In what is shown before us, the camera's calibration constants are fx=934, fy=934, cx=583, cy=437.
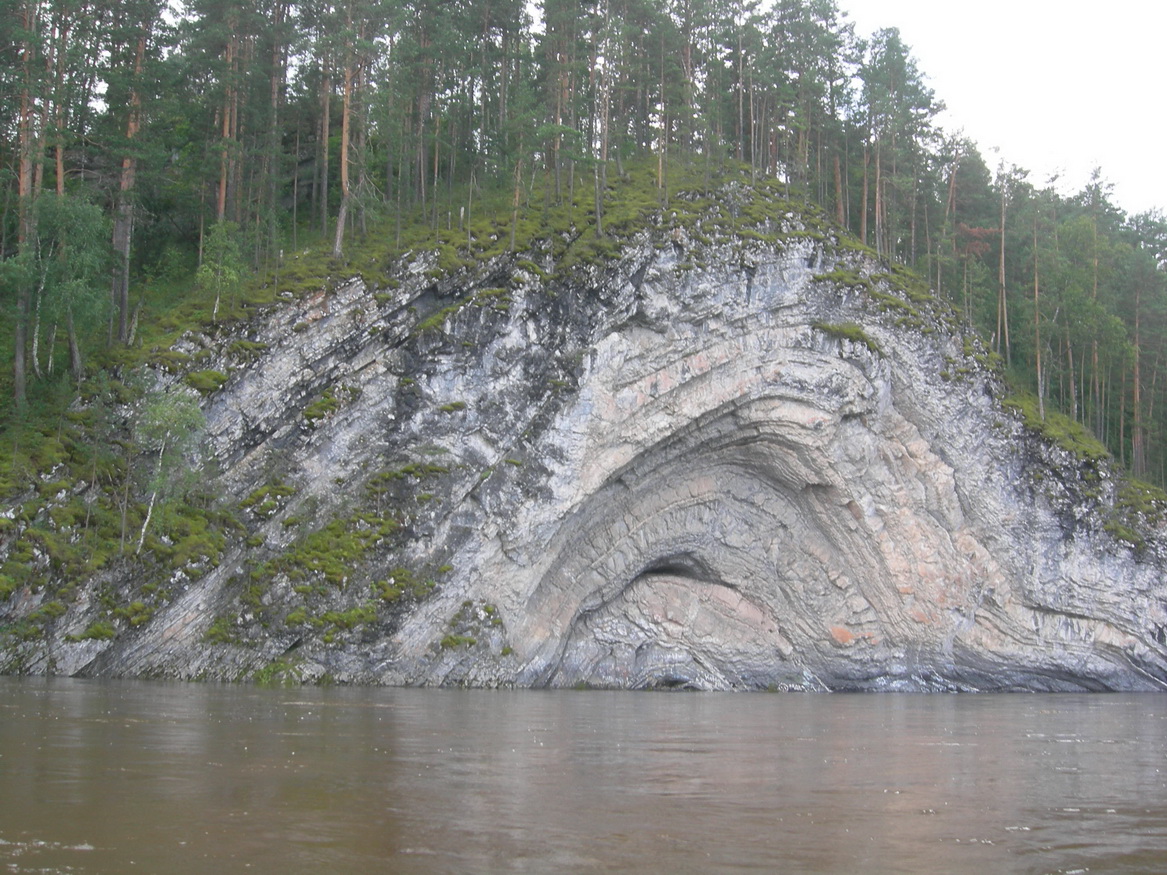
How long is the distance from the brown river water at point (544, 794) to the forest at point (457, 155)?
75.2 feet

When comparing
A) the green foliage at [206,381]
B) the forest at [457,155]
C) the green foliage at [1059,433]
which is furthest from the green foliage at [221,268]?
the green foliage at [1059,433]

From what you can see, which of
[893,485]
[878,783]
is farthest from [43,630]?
[893,485]

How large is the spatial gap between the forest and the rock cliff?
14.4 feet

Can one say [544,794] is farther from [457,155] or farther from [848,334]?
[457,155]

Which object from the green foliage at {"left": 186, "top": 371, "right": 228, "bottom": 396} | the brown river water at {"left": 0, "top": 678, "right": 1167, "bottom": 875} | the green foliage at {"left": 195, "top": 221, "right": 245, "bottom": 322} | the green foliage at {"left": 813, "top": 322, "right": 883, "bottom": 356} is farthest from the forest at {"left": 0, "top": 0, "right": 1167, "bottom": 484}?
the brown river water at {"left": 0, "top": 678, "right": 1167, "bottom": 875}

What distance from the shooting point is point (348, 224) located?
41.9 m

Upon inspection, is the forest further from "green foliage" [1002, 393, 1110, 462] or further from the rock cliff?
the rock cliff

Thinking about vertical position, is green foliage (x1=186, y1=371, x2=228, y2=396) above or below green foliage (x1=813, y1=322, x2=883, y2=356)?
below

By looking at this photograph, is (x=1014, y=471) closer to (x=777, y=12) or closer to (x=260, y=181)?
(x=777, y=12)

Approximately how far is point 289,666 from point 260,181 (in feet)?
73.2

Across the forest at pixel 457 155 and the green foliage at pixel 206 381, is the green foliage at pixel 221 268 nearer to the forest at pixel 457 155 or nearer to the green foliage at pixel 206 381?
the forest at pixel 457 155

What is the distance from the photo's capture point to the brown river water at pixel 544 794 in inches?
274

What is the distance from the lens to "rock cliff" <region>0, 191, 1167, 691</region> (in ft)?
107

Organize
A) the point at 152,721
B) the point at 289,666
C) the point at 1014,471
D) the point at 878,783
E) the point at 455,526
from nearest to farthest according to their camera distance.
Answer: the point at 878,783, the point at 152,721, the point at 289,666, the point at 455,526, the point at 1014,471
